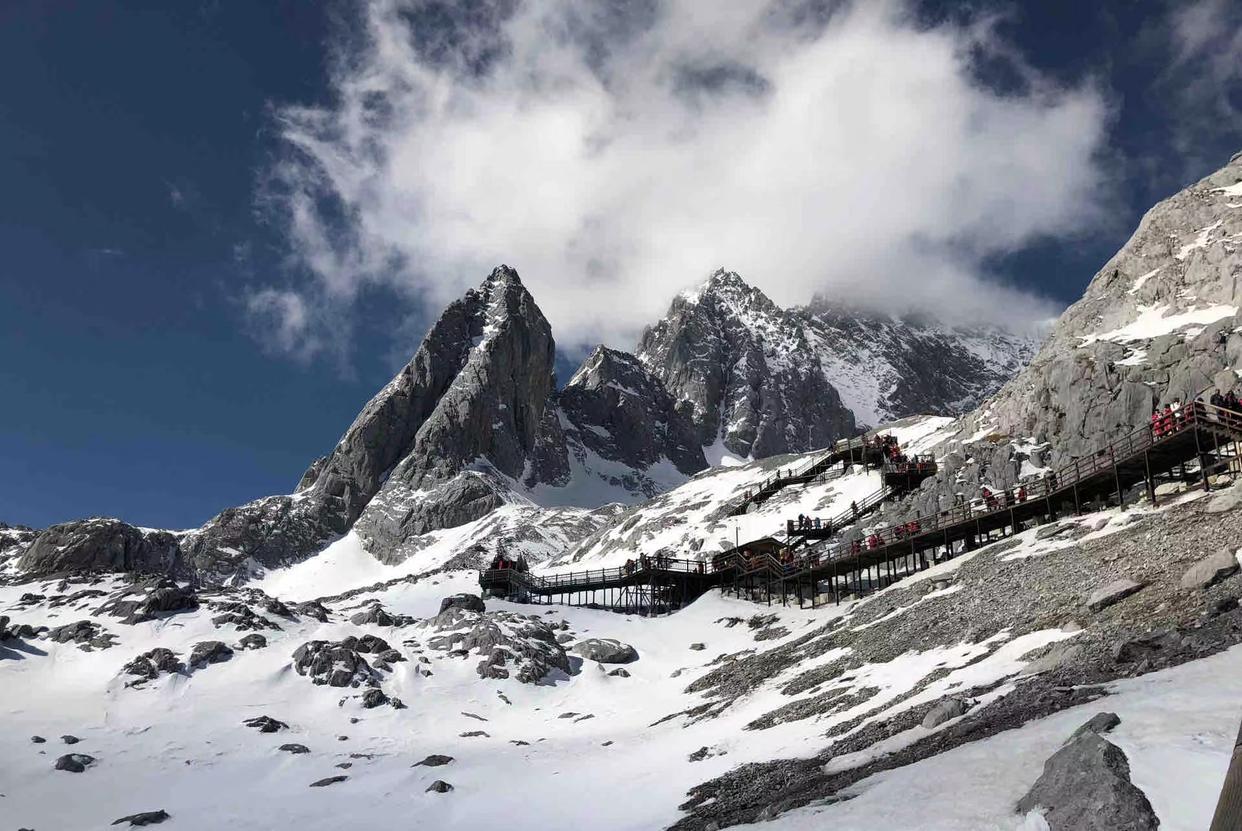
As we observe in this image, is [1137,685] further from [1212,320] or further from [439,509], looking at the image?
[439,509]

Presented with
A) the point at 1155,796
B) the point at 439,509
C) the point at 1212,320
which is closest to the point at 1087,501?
the point at 1212,320

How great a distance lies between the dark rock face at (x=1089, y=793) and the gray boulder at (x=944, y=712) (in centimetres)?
775

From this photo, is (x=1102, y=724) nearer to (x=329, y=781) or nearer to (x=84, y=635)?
(x=329, y=781)

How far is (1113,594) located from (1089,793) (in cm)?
1785

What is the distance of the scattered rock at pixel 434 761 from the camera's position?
110 ft

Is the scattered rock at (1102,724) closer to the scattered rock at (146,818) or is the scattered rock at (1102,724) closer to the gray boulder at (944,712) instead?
the gray boulder at (944,712)

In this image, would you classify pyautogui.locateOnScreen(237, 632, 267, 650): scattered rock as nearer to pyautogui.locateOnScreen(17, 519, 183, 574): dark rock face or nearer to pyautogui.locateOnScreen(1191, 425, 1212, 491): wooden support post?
pyautogui.locateOnScreen(17, 519, 183, 574): dark rock face

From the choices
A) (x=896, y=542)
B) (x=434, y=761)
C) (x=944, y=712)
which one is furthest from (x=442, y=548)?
(x=944, y=712)

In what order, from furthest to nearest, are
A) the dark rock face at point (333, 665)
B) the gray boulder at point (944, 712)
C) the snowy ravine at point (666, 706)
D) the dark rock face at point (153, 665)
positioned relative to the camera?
the dark rock face at point (333, 665), the dark rock face at point (153, 665), the gray boulder at point (944, 712), the snowy ravine at point (666, 706)

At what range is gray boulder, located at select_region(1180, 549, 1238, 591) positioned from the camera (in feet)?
72.8

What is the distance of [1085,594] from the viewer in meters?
28.4

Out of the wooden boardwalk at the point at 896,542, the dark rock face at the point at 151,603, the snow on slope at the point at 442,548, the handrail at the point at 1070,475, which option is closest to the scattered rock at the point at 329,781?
the dark rock face at the point at 151,603

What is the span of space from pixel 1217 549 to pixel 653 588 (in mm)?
44913

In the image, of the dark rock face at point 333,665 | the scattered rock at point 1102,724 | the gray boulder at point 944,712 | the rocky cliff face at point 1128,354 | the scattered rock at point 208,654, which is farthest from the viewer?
the rocky cliff face at point 1128,354
